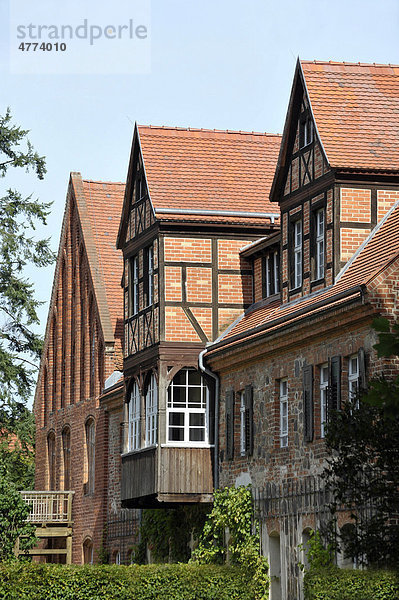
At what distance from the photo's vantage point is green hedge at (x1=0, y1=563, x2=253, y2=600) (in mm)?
28844

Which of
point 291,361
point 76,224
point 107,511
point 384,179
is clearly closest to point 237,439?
point 291,361

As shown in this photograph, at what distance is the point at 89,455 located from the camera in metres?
43.4

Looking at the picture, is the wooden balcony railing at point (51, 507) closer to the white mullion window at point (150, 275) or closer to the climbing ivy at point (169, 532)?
the climbing ivy at point (169, 532)

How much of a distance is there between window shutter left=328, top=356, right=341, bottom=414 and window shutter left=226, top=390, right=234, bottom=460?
5511 millimetres

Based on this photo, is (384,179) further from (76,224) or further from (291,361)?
(76,224)

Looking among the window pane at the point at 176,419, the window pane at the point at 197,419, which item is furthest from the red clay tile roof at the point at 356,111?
the window pane at the point at 176,419

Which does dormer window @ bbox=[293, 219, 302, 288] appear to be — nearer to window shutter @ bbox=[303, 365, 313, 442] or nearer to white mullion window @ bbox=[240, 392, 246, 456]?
window shutter @ bbox=[303, 365, 313, 442]

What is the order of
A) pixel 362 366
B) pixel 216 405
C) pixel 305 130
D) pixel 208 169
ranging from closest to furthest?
pixel 362 366, pixel 305 130, pixel 216 405, pixel 208 169

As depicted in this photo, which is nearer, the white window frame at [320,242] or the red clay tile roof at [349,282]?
the red clay tile roof at [349,282]

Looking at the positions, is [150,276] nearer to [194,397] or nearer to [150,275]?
[150,275]

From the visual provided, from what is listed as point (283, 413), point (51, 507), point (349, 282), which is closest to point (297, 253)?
point (283, 413)

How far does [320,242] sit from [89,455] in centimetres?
1682

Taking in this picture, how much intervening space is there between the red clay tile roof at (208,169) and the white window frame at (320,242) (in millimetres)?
4974

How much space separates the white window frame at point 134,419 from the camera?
34.2 meters
